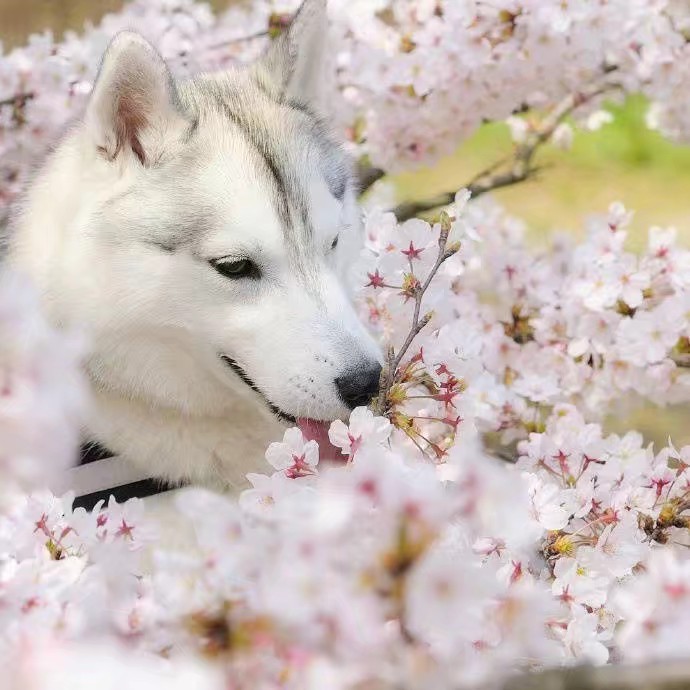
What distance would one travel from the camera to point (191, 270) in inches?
59.0

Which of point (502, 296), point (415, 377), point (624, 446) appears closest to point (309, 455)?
point (415, 377)

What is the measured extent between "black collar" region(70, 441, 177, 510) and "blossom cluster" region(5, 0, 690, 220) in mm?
878

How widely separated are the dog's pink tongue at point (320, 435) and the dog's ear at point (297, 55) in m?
0.65

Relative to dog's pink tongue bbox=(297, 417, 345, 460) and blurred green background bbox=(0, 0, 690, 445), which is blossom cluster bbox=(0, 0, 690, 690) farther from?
blurred green background bbox=(0, 0, 690, 445)

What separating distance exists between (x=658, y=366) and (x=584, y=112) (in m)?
1.20

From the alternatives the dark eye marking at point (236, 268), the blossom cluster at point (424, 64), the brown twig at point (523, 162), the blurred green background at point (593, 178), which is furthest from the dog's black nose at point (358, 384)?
the blurred green background at point (593, 178)

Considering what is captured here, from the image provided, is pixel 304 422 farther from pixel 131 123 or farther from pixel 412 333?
pixel 131 123

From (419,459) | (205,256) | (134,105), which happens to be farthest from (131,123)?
(419,459)

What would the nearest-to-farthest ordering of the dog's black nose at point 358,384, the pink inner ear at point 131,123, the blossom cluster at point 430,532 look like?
the blossom cluster at point 430,532, the dog's black nose at point 358,384, the pink inner ear at point 131,123

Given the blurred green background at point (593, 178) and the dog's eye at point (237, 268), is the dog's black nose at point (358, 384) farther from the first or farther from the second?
the blurred green background at point (593, 178)

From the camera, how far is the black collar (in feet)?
5.25

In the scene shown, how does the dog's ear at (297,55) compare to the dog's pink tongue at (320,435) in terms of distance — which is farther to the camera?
the dog's ear at (297,55)

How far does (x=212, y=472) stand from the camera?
1645mm

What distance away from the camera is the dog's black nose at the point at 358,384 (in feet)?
4.65
